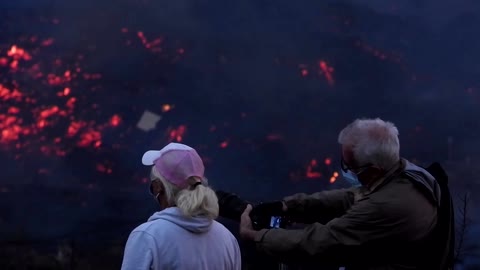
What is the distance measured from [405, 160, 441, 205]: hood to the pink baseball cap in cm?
90

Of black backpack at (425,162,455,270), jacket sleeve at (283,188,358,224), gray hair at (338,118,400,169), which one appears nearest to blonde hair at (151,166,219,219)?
gray hair at (338,118,400,169)

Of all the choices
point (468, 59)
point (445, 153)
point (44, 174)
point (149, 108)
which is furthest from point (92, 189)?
point (468, 59)

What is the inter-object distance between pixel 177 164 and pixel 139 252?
0.40m

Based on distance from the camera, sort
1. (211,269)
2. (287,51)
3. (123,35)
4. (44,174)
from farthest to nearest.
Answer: (287,51) → (123,35) → (44,174) → (211,269)

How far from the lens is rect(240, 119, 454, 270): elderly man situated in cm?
277

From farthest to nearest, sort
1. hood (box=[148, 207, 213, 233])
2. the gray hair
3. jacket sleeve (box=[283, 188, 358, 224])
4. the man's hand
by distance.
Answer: jacket sleeve (box=[283, 188, 358, 224]) < the man's hand < the gray hair < hood (box=[148, 207, 213, 233])

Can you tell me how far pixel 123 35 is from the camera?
32.2 feet

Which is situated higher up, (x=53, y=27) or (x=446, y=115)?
(x=53, y=27)

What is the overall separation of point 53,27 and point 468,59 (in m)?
6.64

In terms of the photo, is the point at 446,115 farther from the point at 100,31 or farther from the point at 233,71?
the point at 100,31

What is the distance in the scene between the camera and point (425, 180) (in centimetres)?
287

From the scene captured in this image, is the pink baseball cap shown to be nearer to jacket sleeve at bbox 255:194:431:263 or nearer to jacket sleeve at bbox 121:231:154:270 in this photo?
jacket sleeve at bbox 121:231:154:270

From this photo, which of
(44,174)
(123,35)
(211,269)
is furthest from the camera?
(123,35)

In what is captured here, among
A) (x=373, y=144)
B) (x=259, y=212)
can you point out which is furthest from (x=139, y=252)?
(x=373, y=144)
